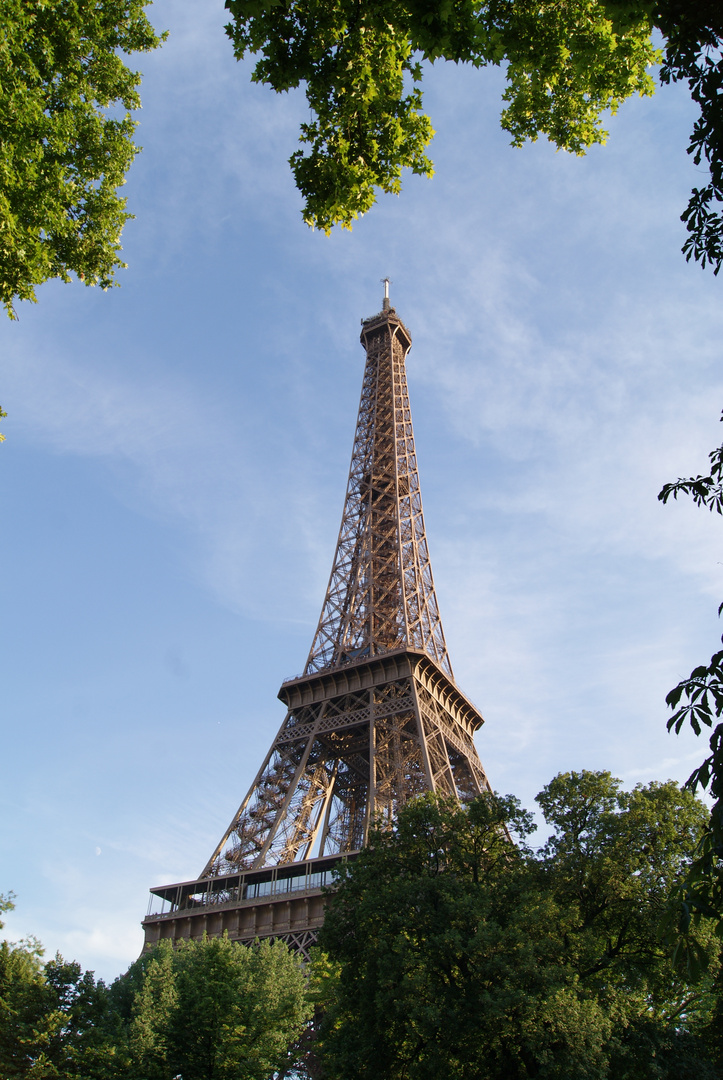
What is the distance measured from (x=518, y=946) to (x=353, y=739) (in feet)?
102

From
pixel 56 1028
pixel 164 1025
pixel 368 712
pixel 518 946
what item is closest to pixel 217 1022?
pixel 164 1025

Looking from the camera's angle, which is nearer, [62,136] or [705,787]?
[705,787]

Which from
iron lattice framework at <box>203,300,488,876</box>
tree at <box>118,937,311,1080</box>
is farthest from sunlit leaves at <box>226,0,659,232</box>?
iron lattice framework at <box>203,300,488,876</box>

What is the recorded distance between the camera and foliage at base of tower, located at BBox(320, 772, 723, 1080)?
16.0m

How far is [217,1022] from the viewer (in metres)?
23.4

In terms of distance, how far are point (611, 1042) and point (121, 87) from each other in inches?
809

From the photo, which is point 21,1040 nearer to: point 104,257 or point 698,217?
point 104,257

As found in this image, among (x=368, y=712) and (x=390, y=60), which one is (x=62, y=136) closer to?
(x=390, y=60)

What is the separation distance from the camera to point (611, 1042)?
16.1m

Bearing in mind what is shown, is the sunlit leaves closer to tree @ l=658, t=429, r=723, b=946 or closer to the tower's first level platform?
tree @ l=658, t=429, r=723, b=946

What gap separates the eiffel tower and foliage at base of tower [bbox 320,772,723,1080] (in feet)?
42.5

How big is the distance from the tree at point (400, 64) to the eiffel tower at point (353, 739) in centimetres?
2771

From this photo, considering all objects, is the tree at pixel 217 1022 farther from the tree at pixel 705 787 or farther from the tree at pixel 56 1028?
the tree at pixel 705 787

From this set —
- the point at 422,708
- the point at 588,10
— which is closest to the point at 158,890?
the point at 422,708
